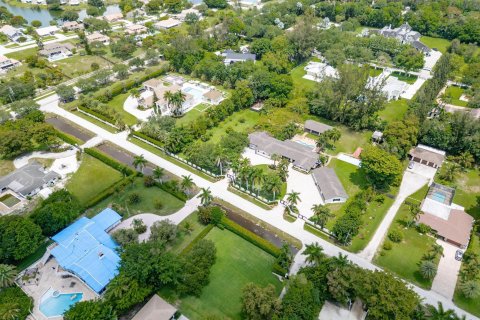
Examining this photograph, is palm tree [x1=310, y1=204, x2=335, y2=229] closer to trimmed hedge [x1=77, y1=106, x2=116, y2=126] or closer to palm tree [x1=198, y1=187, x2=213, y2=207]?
palm tree [x1=198, y1=187, x2=213, y2=207]

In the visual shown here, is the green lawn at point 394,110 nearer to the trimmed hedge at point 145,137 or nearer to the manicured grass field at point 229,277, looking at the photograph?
the manicured grass field at point 229,277

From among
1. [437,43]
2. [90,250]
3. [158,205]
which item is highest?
[437,43]

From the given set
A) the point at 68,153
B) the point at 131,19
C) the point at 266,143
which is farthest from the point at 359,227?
the point at 131,19

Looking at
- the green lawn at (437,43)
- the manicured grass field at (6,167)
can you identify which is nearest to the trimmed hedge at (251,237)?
the manicured grass field at (6,167)

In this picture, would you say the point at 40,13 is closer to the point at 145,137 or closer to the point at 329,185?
the point at 145,137

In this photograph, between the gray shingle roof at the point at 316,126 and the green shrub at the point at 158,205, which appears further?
the gray shingle roof at the point at 316,126

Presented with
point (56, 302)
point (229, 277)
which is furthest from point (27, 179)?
point (229, 277)
